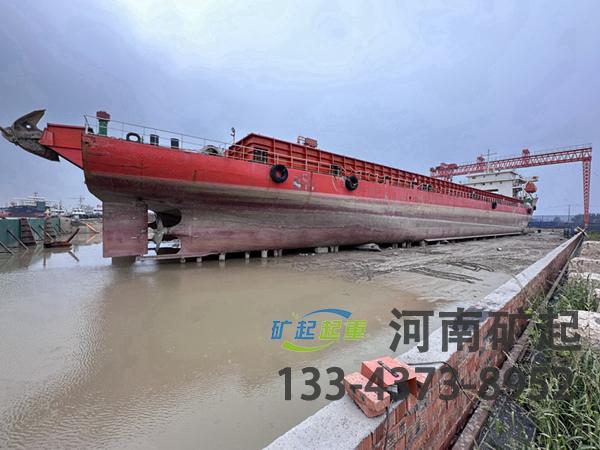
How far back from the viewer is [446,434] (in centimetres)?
164

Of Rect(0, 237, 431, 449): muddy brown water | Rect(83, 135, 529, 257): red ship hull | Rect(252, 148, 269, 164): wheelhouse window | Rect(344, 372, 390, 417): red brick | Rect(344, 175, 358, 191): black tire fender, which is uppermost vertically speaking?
Rect(252, 148, 269, 164): wheelhouse window

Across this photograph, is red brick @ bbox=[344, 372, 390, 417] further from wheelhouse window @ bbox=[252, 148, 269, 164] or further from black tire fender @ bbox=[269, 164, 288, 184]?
wheelhouse window @ bbox=[252, 148, 269, 164]

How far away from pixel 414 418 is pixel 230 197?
6.37 m

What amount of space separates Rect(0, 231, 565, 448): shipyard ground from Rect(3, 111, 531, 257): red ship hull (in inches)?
59.7

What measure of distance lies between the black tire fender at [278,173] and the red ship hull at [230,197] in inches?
4.5

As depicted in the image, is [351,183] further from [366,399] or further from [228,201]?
[366,399]

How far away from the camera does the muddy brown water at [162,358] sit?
171 centimetres

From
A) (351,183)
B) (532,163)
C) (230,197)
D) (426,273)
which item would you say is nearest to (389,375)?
(426,273)

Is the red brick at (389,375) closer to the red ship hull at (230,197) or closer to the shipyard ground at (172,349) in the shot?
the shipyard ground at (172,349)

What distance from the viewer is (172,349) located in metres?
2.69

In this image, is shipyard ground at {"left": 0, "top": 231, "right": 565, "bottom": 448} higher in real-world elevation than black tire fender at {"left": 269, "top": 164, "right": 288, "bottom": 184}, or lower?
lower

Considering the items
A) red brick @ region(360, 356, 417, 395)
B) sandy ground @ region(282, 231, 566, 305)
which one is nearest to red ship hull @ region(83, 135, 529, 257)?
sandy ground @ region(282, 231, 566, 305)

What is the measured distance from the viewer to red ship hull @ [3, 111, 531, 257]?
5.75 metres

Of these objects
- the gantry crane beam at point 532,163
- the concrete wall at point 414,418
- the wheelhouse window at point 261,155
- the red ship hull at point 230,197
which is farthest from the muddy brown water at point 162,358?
the gantry crane beam at point 532,163
